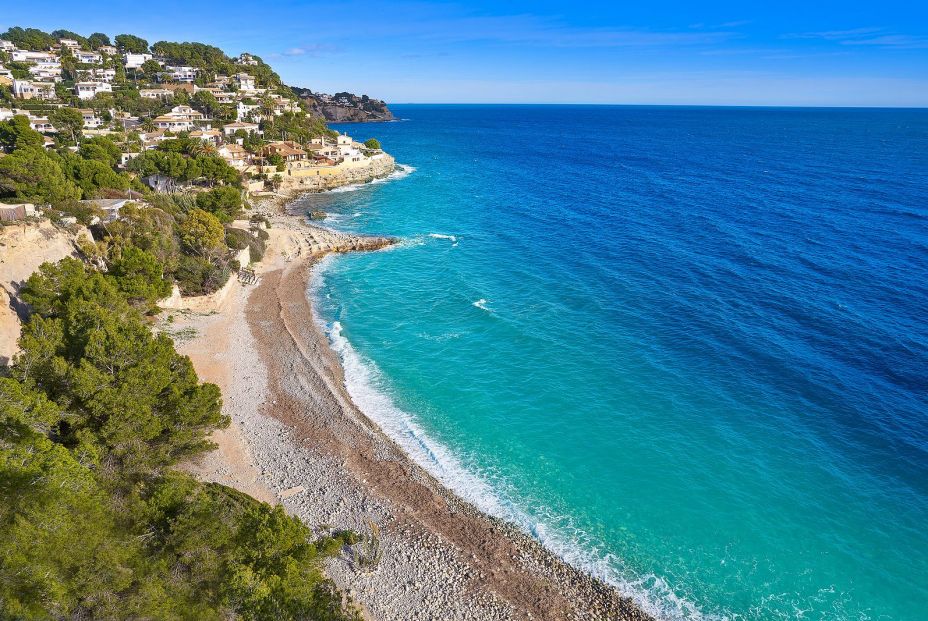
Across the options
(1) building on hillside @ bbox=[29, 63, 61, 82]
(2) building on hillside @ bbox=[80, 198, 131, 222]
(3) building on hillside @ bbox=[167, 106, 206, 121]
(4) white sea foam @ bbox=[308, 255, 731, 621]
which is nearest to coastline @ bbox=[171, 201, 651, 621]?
(4) white sea foam @ bbox=[308, 255, 731, 621]

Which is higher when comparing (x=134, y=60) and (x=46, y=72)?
(x=134, y=60)

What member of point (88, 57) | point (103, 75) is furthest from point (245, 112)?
point (88, 57)

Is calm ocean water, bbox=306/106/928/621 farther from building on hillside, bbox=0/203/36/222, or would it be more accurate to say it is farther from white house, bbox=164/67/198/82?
white house, bbox=164/67/198/82

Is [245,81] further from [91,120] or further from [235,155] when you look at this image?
[235,155]

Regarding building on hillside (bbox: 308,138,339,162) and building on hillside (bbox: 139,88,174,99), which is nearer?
building on hillside (bbox: 308,138,339,162)

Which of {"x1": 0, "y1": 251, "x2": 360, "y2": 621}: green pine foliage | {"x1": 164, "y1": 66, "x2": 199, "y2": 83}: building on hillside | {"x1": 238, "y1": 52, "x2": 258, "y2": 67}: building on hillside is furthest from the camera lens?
{"x1": 238, "y1": 52, "x2": 258, "y2": 67}: building on hillside

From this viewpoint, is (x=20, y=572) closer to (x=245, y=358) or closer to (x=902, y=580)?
(x=245, y=358)

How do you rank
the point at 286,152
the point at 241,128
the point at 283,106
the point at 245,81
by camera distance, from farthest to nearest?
1. the point at 245,81
2. the point at 283,106
3. the point at 241,128
4. the point at 286,152
